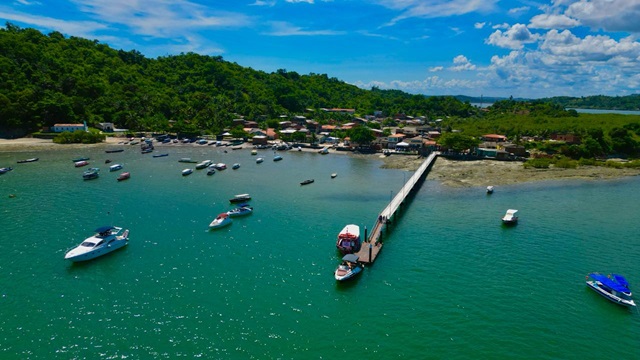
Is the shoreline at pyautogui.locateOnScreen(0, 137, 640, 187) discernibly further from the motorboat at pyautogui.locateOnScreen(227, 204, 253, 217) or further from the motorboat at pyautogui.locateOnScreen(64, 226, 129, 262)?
the motorboat at pyautogui.locateOnScreen(64, 226, 129, 262)

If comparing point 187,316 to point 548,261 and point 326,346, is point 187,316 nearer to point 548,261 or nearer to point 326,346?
point 326,346

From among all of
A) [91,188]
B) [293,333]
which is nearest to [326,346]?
[293,333]

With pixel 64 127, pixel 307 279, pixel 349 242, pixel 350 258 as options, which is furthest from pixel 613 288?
pixel 64 127

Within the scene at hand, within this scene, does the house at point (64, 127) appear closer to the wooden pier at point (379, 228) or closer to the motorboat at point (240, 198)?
the motorboat at point (240, 198)

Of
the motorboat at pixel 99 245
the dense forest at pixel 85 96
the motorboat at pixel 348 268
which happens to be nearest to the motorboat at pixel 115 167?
the motorboat at pixel 99 245

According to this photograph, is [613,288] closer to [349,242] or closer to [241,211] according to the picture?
[349,242]
